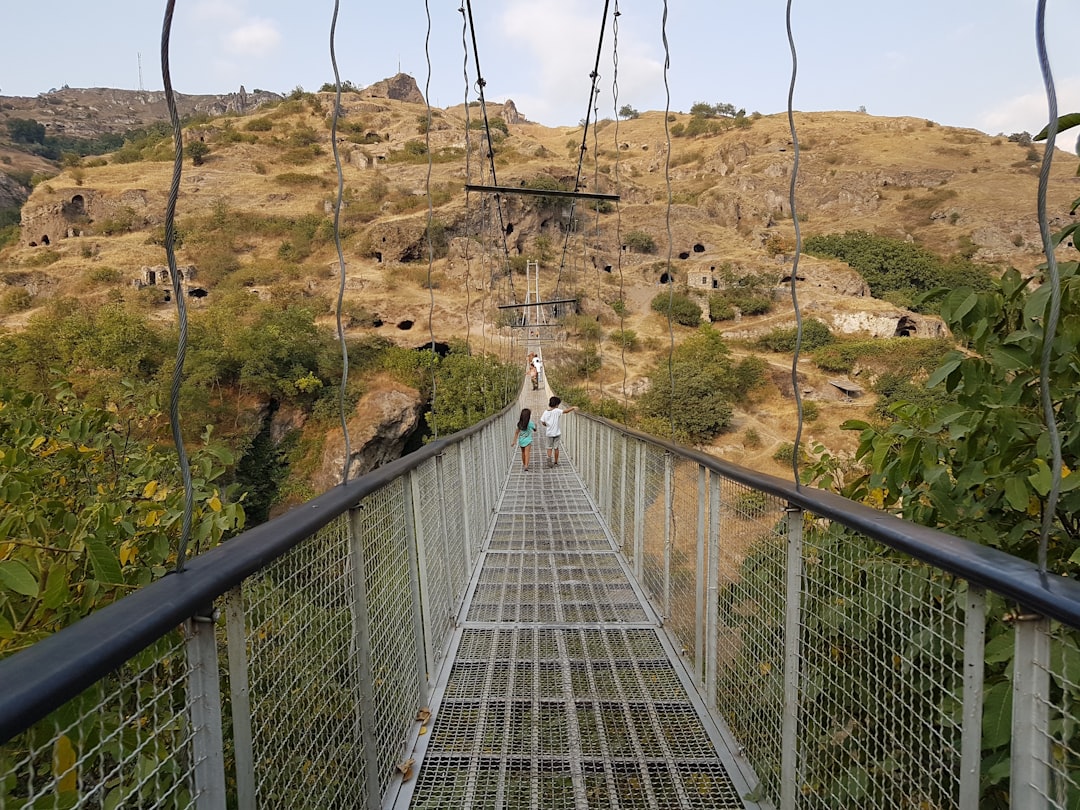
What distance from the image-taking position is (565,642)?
2396mm

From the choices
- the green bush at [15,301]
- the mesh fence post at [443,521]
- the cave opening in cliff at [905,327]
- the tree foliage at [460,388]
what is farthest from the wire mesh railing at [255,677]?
the green bush at [15,301]

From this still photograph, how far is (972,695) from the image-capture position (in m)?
0.77

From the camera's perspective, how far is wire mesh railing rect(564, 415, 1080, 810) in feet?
2.21

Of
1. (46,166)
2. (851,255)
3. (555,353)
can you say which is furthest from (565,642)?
(46,166)

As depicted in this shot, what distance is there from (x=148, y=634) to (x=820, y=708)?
3.99ft

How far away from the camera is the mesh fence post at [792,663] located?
1269mm

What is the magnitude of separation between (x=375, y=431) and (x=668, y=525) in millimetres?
16415

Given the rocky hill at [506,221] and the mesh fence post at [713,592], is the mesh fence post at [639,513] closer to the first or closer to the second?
the mesh fence post at [713,592]

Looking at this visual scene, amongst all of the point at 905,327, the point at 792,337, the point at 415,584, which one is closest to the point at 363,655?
the point at 415,584

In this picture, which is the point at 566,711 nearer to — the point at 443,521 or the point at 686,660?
the point at 686,660

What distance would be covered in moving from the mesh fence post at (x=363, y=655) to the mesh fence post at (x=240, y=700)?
452mm

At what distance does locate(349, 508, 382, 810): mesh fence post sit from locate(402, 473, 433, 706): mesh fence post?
1.57ft

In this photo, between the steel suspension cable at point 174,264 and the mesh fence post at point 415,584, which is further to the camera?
the mesh fence post at point 415,584

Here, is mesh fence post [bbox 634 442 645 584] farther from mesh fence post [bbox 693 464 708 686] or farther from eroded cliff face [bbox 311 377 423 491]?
eroded cliff face [bbox 311 377 423 491]
